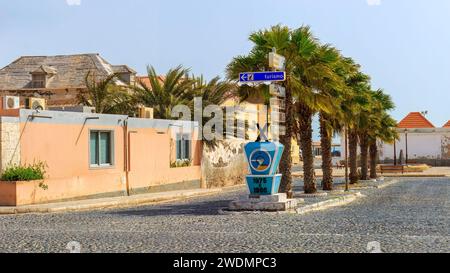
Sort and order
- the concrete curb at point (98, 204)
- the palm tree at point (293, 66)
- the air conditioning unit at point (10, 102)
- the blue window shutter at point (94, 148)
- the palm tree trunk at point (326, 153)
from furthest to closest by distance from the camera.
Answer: the palm tree trunk at point (326, 153)
the blue window shutter at point (94, 148)
the air conditioning unit at point (10, 102)
the palm tree at point (293, 66)
the concrete curb at point (98, 204)

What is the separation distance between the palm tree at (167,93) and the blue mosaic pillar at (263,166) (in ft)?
57.3

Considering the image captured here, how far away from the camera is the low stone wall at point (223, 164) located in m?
34.2

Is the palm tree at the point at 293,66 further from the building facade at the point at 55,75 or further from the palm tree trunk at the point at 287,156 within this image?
the building facade at the point at 55,75

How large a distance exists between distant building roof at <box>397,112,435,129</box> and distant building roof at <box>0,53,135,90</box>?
37202 millimetres

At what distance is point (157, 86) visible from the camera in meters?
36.4

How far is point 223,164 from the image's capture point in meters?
36.2

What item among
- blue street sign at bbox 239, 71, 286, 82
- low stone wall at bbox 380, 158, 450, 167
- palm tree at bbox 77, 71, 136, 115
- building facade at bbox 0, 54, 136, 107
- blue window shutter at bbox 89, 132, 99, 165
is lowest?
low stone wall at bbox 380, 158, 450, 167

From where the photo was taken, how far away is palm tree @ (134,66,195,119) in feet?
118

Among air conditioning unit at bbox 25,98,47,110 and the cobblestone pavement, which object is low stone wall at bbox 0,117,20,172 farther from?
the cobblestone pavement

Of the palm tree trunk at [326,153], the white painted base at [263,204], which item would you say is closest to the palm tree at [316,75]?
the palm tree trunk at [326,153]

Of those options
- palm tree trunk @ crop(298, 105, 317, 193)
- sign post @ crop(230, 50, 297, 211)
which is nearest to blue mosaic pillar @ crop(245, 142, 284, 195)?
sign post @ crop(230, 50, 297, 211)

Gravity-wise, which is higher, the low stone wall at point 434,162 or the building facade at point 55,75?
the building facade at point 55,75

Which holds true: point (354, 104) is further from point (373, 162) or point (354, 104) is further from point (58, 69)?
point (58, 69)
